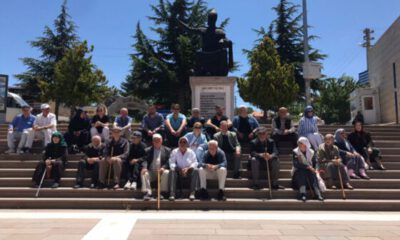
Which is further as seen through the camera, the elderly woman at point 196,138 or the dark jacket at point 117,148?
the elderly woman at point 196,138

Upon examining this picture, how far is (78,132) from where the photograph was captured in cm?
985

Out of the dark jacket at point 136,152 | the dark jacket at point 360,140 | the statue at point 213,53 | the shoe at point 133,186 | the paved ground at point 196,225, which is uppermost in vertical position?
the statue at point 213,53

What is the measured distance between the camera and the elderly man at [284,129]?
9.88 m

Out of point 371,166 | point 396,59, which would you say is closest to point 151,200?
point 371,166

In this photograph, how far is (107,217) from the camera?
6.48 metres

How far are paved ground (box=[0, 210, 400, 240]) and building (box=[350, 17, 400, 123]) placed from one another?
15329 millimetres

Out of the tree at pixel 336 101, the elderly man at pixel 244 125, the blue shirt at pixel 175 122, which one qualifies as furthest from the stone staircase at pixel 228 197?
the tree at pixel 336 101

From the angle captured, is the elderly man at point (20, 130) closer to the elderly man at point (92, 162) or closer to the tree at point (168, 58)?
the elderly man at point (92, 162)

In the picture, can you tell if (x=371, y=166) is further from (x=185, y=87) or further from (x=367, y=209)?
(x=185, y=87)

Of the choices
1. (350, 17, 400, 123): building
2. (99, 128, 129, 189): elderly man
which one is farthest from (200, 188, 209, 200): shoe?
(350, 17, 400, 123): building

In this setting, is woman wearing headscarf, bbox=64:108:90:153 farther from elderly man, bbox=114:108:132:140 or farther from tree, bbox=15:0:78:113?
tree, bbox=15:0:78:113

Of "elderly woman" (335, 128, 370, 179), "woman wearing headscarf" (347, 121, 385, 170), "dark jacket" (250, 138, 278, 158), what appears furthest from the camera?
"woman wearing headscarf" (347, 121, 385, 170)

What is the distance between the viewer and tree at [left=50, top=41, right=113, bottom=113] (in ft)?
80.6

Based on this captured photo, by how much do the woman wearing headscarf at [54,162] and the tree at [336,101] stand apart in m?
37.3
